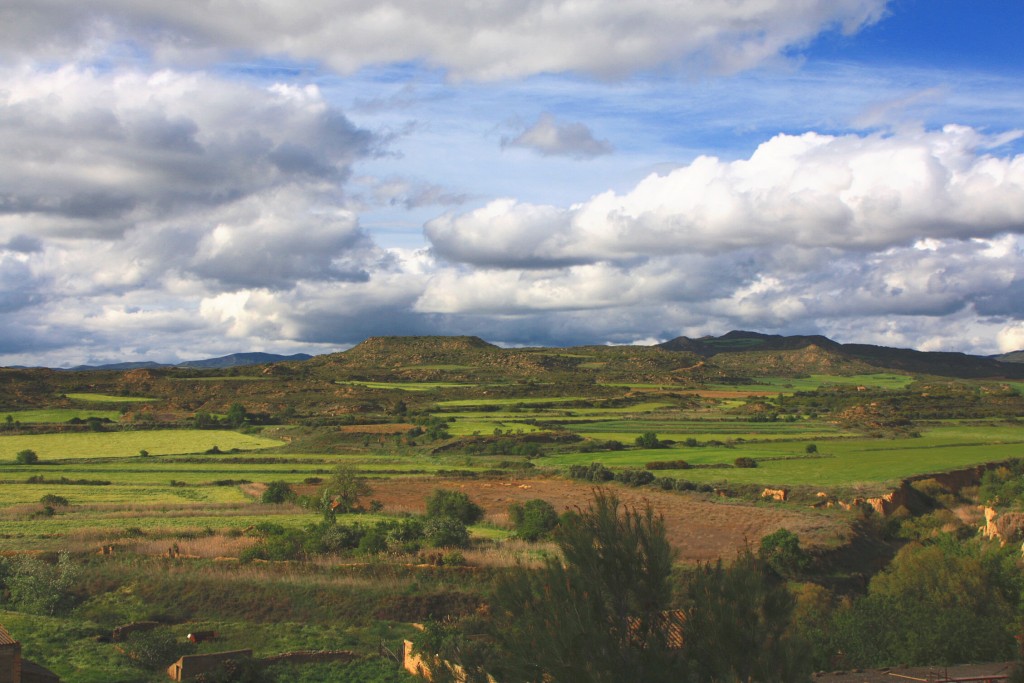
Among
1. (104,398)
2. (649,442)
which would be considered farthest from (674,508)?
(104,398)

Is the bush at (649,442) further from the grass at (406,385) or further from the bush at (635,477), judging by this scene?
the grass at (406,385)

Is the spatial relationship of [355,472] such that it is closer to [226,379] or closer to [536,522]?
[536,522]

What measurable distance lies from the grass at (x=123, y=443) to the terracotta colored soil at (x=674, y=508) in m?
28.5

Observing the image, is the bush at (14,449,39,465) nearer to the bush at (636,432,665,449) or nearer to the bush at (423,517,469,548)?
the bush at (423,517,469,548)

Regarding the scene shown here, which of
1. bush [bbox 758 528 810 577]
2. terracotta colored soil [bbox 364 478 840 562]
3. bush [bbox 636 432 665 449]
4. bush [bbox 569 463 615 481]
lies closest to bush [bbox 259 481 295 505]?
terracotta colored soil [bbox 364 478 840 562]

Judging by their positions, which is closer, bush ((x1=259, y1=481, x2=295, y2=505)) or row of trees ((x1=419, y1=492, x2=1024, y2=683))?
row of trees ((x1=419, y1=492, x2=1024, y2=683))

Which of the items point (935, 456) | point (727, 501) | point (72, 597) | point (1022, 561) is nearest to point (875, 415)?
point (935, 456)

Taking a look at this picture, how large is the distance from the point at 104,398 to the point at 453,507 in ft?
301

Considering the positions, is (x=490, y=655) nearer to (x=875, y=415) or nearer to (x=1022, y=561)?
(x=1022, y=561)

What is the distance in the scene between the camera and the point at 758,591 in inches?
517

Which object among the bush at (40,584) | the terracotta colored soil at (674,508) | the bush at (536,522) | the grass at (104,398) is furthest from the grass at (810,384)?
the bush at (40,584)

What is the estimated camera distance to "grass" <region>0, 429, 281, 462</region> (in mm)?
Result: 73000

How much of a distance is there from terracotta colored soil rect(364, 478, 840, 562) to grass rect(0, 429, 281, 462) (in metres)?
28.5

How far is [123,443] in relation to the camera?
80.2 metres
